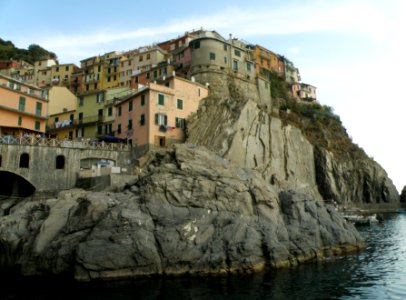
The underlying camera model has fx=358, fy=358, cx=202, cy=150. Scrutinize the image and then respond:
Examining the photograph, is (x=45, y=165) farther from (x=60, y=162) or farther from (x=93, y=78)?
(x=93, y=78)

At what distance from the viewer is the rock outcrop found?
24.2 meters

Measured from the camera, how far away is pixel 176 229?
2570cm

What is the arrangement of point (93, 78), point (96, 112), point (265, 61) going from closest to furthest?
point (96, 112) < point (265, 61) < point (93, 78)

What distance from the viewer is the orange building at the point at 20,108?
50750 millimetres

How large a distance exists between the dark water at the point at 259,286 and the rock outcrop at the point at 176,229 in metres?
1.33

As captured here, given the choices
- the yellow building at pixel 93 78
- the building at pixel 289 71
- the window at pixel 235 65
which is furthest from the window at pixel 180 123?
the building at pixel 289 71

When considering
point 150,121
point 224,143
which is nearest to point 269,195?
point 224,143

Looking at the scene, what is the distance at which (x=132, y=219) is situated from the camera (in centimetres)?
2552

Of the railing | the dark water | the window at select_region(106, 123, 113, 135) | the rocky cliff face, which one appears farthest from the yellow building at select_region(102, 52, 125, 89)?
the dark water

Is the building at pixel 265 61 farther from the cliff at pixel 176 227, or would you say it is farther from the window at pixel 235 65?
the cliff at pixel 176 227

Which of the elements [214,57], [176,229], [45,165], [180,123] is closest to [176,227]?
[176,229]

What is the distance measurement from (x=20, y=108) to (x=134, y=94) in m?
17.1

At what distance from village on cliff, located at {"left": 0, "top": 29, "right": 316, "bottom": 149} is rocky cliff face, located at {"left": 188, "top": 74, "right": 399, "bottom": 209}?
293 cm

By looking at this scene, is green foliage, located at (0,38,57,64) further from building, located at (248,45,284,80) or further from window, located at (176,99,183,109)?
window, located at (176,99,183,109)
